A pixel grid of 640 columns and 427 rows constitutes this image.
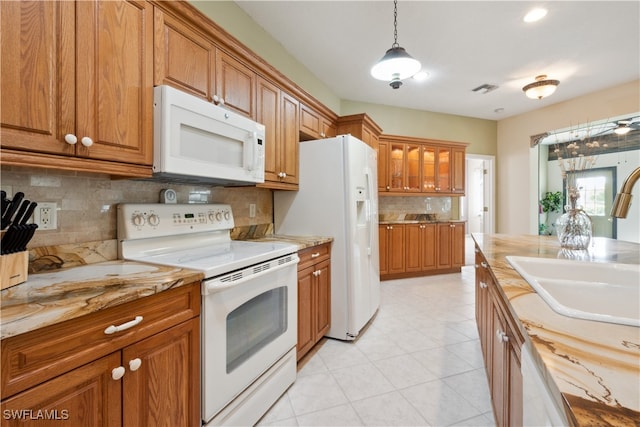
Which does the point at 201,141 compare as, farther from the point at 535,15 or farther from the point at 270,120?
the point at 535,15

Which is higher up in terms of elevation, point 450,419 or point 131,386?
point 131,386

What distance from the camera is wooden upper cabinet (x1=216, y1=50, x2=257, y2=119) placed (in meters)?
1.72

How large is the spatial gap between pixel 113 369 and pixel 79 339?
0.53ft

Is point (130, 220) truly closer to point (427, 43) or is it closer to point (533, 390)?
point (533, 390)

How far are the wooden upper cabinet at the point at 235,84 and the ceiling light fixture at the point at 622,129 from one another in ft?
17.4

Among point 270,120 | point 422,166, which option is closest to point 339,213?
point 270,120

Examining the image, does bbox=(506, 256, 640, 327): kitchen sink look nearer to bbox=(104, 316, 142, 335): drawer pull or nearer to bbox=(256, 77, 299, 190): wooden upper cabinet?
bbox=(104, 316, 142, 335): drawer pull

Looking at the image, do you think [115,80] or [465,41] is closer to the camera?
[115,80]

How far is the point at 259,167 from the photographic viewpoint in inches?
74.6

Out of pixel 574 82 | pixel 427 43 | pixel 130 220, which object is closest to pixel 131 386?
pixel 130 220

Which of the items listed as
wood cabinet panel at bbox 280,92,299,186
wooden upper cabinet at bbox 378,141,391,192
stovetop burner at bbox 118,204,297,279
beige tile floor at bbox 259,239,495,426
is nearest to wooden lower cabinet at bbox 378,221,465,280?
wooden upper cabinet at bbox 378,141,391,192

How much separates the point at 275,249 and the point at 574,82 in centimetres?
464

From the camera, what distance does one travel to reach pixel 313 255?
7.07 feet

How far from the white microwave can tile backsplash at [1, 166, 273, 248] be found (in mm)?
190
